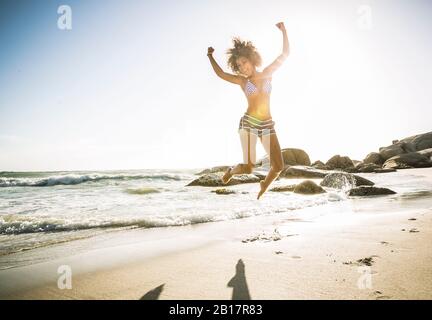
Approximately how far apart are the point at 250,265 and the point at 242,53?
3.53m

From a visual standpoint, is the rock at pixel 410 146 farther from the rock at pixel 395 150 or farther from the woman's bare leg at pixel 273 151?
the woman's bare leg at pixel 273 151

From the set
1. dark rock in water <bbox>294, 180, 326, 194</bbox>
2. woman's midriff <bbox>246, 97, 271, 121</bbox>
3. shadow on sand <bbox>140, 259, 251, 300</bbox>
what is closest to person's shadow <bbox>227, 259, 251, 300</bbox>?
shadow on sand <bbox>140, 259, 251, 300</bbox>

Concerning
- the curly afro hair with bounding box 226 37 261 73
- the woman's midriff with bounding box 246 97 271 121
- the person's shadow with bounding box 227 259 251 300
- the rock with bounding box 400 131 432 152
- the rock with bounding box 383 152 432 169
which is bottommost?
the person's shadow with bounding box 227 259 251 300

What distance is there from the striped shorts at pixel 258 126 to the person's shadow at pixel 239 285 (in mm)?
2526

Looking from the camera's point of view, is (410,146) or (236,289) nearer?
(236,289)

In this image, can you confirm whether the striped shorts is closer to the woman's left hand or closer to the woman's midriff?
the woman's midriff

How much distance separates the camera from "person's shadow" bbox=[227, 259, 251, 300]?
2.53m

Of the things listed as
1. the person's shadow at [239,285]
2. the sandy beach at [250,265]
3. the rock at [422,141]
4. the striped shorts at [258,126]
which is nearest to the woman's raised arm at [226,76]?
the striped shorts at [258,126]

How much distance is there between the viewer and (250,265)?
330 cm

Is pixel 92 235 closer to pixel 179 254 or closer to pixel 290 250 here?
pixel 179 254

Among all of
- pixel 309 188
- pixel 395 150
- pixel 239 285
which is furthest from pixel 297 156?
pixel 239 285

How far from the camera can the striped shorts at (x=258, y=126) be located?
205 inches

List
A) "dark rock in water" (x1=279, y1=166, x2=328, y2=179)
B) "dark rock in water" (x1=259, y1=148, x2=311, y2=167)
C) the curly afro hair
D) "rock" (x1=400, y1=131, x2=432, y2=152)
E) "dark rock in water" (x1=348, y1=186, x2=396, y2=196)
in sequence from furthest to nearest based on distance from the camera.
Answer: "rock" (x1=400, y1=131, x2=432, y2=152), "dark rock in water" (x1=259, y1=148, x2=311, y2=167), "dark rock in water" (x1=279, y1=166, x2=328, y2=179), "dark rock in water" (x1=348, y1=186, x2=396, y2=196), the curly afro hair

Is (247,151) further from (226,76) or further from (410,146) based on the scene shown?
(410,146)
